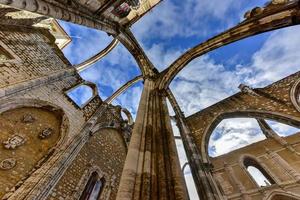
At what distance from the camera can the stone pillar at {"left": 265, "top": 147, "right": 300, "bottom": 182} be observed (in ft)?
32.6

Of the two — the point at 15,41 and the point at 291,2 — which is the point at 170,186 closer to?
the point at 291,2

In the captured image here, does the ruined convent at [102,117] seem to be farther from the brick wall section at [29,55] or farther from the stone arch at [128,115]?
the stone arch at [128,115]

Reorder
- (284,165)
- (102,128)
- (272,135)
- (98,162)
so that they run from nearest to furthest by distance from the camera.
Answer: (98,162) < (102,128) < (284,165) < (272,135)

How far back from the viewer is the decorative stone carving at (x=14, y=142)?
4616 millimetres

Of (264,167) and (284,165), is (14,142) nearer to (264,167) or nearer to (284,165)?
(264,167)

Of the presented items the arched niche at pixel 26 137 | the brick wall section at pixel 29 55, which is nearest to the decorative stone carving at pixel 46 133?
the arched niche at pixel 26 137

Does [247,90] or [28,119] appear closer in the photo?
[28,119]

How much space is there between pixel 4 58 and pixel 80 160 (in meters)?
3.93

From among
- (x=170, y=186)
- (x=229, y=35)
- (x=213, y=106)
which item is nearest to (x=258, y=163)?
(x=213, y=106)

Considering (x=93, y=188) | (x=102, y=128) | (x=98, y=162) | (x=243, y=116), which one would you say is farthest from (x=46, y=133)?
(x=243, y=116)

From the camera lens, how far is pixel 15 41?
629 centimetres

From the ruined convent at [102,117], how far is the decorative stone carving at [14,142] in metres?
0.02

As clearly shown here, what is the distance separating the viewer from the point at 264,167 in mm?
11141

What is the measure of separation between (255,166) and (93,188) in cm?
1075
